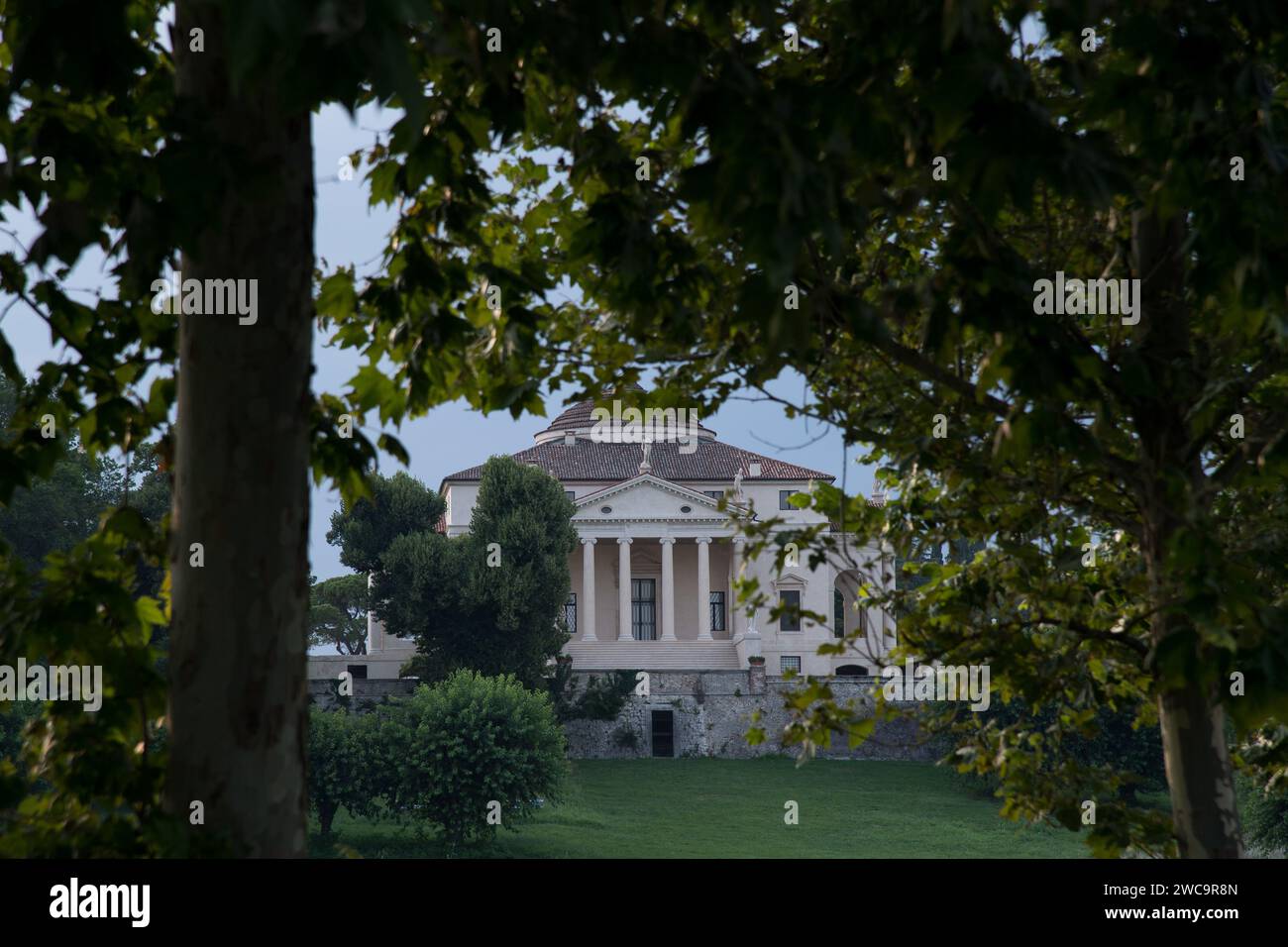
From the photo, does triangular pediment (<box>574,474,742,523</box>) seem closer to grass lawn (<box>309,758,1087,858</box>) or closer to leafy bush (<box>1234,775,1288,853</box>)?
grass lawn (<box>309,758,1087,858</box>)

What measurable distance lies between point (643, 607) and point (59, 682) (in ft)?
203

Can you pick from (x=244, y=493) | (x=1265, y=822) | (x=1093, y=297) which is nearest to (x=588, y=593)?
(x=1265, y=822)

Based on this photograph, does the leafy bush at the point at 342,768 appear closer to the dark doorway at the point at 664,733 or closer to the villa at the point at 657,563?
the dark doorway at the point at 664,733

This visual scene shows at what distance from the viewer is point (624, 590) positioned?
206ft

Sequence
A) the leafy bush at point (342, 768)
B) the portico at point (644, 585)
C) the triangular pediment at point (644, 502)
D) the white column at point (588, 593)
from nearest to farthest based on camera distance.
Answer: the leafy bush at point (342, 768), the triangular pediment at point (644, 502), the portico at point (644, 585), the white column at point (588, 593)

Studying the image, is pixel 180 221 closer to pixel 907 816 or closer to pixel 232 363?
pixel 232 363

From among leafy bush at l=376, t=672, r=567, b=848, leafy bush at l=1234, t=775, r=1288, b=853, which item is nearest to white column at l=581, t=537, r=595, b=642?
leafy bush at l=376, t=672, r=567, b=848

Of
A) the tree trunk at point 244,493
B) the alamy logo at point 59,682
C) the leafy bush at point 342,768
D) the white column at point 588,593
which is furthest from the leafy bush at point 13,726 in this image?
the tree trunk at point 244,493

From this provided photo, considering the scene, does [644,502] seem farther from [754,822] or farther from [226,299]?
[226,299]

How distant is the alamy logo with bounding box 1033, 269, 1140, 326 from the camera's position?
5.33 m

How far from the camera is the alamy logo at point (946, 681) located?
6.48m
